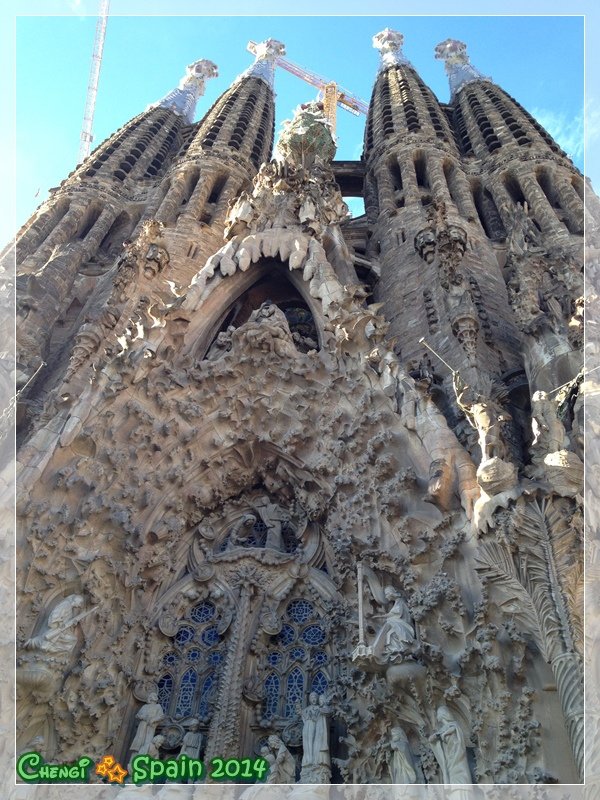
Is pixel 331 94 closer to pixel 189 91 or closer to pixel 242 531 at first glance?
pixel 189 91

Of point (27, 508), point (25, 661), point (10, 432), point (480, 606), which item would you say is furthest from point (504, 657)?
point (10, 432)

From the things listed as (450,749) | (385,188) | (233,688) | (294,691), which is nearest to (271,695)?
(294,691)

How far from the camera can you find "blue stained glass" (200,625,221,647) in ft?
29.1

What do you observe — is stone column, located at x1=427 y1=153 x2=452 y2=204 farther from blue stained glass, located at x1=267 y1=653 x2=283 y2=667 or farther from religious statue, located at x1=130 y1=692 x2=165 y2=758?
religious statue, located at x1=130 y1=692 x2=165 y2=758

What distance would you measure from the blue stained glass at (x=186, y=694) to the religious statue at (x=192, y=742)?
10.8 inches

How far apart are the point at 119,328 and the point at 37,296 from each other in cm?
256

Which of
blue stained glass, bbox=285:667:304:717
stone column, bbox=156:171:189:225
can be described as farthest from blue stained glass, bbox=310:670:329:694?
stone column, bbox=156:171:189:225

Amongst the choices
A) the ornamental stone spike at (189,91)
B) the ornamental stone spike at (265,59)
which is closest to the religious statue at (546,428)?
the ornamental stone spike at (189,91)

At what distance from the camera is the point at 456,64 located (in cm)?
2909

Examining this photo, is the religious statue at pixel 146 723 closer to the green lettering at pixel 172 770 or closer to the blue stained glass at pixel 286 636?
the green lettering at pixel 172 770

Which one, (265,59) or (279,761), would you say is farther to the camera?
(265,59)

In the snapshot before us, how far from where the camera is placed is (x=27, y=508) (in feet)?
26.4

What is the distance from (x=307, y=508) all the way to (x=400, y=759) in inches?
135

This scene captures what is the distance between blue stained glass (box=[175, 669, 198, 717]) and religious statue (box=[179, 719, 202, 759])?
275mm
